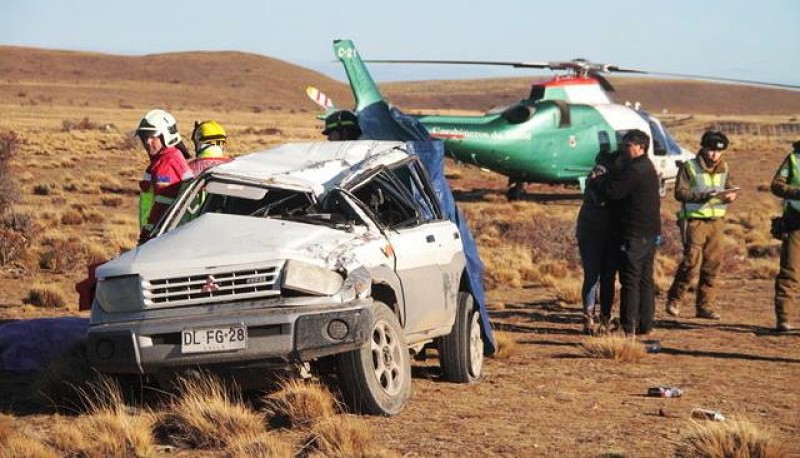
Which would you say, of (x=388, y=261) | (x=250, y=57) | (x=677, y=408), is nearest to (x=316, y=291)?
(x=388, y=261)

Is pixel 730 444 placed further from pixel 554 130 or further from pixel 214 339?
pixel 554 130

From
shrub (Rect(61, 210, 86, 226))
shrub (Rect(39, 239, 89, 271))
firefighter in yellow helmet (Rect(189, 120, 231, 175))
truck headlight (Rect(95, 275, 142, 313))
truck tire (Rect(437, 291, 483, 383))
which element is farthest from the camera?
shrub (Rect(61, 210, 86, 226))

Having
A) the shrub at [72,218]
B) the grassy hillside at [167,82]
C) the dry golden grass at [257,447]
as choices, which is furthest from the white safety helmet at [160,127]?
the grassy hillside at [167,82]

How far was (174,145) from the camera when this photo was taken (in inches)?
412

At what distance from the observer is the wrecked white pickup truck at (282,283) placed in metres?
7.96

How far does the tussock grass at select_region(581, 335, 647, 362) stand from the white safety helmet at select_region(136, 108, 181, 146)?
3.97 meters

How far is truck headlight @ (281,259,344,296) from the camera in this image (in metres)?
7.98

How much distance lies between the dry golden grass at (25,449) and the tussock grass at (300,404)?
1369 millimetres

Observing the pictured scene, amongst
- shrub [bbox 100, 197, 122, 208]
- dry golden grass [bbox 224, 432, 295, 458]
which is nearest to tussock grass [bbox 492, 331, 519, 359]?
dry golden grass [bbox 224, 432, 295, 458]

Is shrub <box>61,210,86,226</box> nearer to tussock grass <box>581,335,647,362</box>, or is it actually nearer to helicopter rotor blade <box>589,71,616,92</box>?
helicopter rotor blade <box>589,71,616,92</box>

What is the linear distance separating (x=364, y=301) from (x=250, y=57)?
175649mm

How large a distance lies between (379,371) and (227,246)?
1173 mm

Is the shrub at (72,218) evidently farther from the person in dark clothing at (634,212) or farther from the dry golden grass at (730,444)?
the dry golden grass at (730,444)

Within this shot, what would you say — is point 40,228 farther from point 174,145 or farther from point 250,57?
point 250,57
